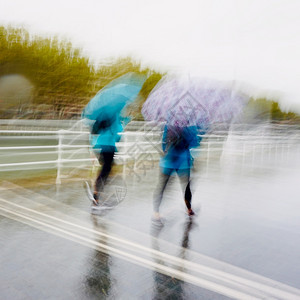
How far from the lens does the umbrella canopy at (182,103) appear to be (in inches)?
194

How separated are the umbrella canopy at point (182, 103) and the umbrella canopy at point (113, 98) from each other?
0.32 metres

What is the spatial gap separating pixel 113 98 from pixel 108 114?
246mm

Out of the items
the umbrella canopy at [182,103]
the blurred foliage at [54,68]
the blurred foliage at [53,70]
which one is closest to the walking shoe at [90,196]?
the umbrella canopy at [182,103]

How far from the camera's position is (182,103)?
491cm

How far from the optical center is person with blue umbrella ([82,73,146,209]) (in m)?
5.31

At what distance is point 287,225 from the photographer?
546 cm

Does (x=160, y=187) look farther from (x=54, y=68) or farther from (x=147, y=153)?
(x=54, y=68)

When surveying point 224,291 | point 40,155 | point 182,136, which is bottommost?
point 40,155

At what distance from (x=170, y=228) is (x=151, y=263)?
1.32 meters

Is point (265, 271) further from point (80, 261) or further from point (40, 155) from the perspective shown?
point (40, 155)

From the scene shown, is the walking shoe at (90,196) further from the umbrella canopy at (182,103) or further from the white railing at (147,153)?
the white railing at (147,153)

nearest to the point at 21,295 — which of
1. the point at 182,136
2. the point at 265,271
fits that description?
the point at 265,271

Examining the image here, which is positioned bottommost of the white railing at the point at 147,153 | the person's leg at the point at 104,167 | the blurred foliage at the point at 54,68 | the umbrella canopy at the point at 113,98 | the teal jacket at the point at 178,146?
the white railing at the point at 147,153

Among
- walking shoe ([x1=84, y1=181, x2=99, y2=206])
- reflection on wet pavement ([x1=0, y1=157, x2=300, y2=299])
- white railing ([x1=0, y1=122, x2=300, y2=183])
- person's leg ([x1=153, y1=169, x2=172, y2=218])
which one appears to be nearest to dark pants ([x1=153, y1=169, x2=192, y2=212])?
person's leg ([x1=153, y1=169, x2=172, y2=218])
